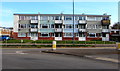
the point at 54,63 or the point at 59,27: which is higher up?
the point at 59,27

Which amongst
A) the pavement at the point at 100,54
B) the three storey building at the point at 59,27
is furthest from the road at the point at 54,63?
the three storey building at the point at 59,27

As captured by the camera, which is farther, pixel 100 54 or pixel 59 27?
pixel 59 27

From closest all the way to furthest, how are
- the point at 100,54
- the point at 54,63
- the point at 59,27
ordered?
1. the point at 54,63
2. the point at 100,54
3. the point at 59,27

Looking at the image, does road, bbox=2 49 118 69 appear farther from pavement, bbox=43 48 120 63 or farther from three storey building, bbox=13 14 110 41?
three storey building, bbox=13 14 110 41

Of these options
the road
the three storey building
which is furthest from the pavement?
the three storey building

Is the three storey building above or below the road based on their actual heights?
above

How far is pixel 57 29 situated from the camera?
2244 inches

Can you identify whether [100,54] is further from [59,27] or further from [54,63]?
[59,27]

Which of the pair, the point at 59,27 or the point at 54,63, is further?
the point at 59,27

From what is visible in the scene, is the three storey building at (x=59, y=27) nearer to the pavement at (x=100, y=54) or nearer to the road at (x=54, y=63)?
the pavement at (x=100, y=54)

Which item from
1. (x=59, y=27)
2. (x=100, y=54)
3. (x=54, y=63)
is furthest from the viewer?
(x=59, y=27)

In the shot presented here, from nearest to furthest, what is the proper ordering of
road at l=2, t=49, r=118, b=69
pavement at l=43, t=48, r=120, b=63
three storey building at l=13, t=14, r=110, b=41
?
road at l=2, t=49, r=118, b=69 < pavement at l=43, t=48, r=120, b=63 < three storey building at l=13, t=14, r=110, b=41

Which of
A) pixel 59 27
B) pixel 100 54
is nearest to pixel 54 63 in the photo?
pixel 100 54

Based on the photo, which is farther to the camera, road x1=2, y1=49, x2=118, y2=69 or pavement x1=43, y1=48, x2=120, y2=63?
pavement x1=43, y1=48, x2=120, y2=63
